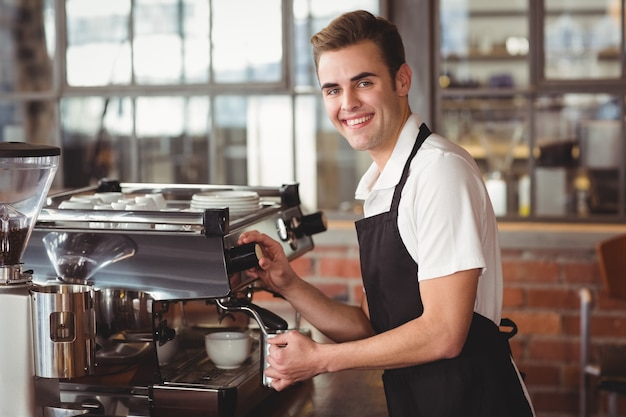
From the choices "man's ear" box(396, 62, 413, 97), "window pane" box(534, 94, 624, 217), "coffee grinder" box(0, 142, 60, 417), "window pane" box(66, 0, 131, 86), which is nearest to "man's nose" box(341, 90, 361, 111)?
"man's ear" box(396, 62, 413, 97)

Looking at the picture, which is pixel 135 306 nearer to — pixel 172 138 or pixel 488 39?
pixel 172 138

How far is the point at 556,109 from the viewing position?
5340mm

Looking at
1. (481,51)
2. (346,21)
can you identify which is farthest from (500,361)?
(481,51)

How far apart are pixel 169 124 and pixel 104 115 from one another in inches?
15.9

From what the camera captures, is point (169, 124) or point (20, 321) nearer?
point (20, 321)

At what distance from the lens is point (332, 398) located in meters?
2.13

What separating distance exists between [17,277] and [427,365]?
2.59ft

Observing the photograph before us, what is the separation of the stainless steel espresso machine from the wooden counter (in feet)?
0.14

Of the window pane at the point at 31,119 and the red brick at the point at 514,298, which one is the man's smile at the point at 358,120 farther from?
the window pane at the point at 31,119

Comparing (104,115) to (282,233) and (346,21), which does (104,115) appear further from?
(346,21)

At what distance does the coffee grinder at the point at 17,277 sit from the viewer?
169cm

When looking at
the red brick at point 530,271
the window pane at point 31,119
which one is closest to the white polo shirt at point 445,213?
the red brick at point 530,271

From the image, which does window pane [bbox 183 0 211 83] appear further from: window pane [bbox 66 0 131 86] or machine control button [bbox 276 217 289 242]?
machine control button [bbox 276 217 289 242]

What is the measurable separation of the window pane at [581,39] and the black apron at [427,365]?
10.7 feet
